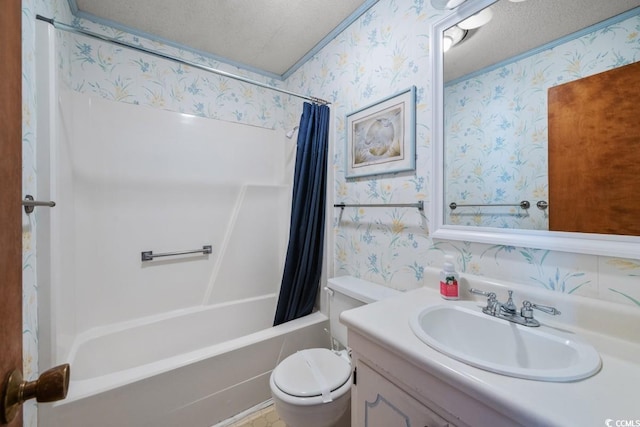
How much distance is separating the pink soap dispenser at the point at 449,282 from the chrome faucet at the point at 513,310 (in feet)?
0.41

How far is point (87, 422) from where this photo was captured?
3.46 feet

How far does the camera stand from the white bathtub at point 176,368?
42.9 inches

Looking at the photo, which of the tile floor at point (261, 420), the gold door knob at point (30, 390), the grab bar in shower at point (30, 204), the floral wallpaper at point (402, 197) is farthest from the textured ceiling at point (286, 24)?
the tile floor at point (261, 420)

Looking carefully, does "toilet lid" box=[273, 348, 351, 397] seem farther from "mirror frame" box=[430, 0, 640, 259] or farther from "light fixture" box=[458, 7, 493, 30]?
"light fixture" box=[458, 7, 493, 30]

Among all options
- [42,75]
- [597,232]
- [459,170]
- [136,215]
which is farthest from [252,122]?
[597,232]

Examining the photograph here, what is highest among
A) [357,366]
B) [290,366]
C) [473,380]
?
[473,380]

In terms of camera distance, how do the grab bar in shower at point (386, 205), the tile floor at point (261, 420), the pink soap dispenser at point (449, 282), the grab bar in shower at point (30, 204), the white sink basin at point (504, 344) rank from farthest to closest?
the tile floor at point (261, 420) < the grab bar in shower at point (386, 205) < the pink soap dispenser at point (449, 282) < the grab bar in shower at point (30, 204) < the white sink basin at point (504, 344)

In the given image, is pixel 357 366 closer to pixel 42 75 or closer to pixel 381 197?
pixel 381 197

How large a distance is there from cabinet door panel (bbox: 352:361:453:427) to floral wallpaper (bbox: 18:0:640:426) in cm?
59

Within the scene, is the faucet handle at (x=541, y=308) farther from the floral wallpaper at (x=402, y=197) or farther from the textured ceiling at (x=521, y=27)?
the textured ceiling at (x=521, y=27)

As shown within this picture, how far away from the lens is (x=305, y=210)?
1.75 m

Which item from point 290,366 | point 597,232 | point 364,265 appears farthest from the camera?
point 364,265

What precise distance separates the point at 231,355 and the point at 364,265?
90 cm

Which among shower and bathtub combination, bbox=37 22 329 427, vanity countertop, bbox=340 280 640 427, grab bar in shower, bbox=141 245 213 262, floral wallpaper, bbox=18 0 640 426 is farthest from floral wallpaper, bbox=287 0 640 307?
grab bar in shower, bbox=141 245 213 262
